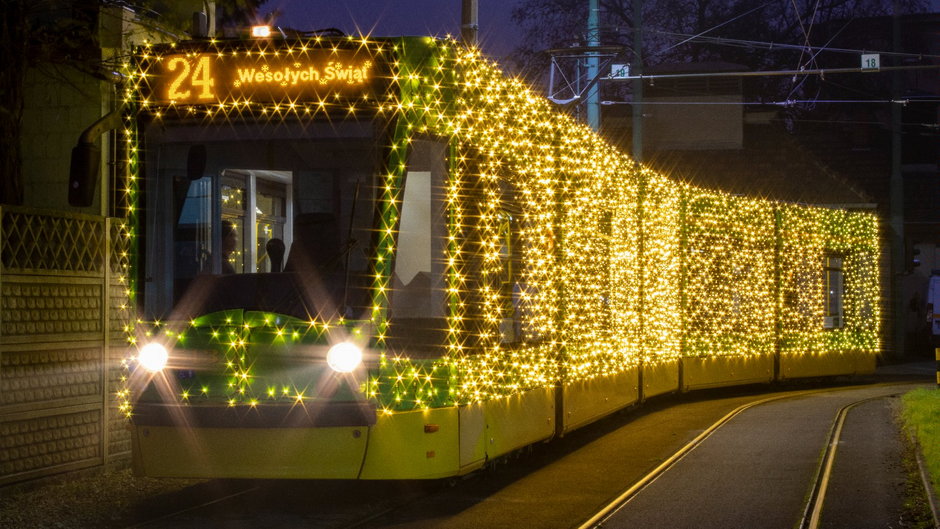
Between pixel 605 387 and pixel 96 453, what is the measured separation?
522 centimetres

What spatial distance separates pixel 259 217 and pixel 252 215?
58mm

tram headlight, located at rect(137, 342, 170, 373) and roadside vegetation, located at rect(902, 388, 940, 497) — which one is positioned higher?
tram headlight, located at rect(137, 342, 170, 373)

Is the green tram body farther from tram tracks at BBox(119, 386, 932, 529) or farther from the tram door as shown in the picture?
tram tracks at BBox(119, 386, 932, 529)

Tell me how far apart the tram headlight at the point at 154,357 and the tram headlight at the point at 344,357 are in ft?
3.91

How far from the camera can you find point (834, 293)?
71.8 ft

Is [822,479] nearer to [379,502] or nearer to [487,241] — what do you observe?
[487,241]

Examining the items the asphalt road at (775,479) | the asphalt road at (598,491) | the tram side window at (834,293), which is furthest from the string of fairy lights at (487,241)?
the tram side window at (834,293)

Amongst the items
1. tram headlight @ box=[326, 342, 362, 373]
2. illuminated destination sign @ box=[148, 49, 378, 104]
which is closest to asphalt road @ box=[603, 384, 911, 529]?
tram headlight @ box=[326, 342, 362, 373]

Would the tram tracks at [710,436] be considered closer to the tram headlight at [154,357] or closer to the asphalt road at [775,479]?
the asphalt road at [775,479]

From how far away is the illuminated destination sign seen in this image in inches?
328

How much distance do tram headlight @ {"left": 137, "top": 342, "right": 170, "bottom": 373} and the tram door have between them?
68 centimetres

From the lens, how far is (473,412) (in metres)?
8.95

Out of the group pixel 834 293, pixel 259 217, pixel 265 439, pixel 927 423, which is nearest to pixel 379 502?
pixel 265 439

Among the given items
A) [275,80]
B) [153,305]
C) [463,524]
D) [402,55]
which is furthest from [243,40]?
[463,524]
